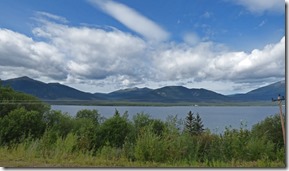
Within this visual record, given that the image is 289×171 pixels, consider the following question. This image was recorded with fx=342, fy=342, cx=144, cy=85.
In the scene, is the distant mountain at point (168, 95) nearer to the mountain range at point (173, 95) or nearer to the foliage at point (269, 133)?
the mountain range at point (173, 95)

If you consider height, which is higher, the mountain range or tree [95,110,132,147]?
the mountain range

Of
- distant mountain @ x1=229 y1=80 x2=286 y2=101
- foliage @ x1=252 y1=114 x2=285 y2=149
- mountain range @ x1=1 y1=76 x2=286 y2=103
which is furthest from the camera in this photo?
foliage @ x1=252 y1=114 x2=285 y2=149

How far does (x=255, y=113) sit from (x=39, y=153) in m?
2.80

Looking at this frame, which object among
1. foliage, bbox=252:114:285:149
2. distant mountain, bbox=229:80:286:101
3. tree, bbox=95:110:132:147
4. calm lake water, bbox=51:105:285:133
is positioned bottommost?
tree, bbox=95:110:132:147

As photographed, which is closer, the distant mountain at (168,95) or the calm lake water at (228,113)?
the calm lake water at (228,113)

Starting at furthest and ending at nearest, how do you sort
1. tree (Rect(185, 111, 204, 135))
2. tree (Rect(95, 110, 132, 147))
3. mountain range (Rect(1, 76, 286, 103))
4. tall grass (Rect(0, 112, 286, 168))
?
1. tree (Rect(95, 110, 132, 147))
2. tree (Rect(185, 111, 204, 135))
3. mountain range (Rect(1, 76, 286, 103))
4. tall grass (Rect(0, 112, 286, 168))

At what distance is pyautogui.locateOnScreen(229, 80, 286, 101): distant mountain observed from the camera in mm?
3337

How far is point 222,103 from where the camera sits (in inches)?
181

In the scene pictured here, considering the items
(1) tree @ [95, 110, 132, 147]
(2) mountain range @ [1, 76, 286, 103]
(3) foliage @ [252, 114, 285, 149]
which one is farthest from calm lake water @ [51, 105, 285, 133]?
(1) tree @ [95, 110, 132, 147]

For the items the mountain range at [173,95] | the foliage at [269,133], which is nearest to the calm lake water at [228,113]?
the mountain range at [173,95]

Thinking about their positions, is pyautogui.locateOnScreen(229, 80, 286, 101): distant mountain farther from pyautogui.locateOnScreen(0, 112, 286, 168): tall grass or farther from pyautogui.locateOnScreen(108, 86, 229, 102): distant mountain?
pyautogui.locateOnScreen(0, 112, 286, 168): tall grass

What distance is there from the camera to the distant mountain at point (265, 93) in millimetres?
3337

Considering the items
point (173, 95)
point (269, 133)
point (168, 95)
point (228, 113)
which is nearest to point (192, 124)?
point (269, 133)

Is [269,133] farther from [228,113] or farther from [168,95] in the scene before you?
[168,95]
